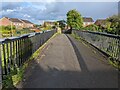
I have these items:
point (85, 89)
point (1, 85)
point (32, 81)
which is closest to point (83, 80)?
point (85, 89)

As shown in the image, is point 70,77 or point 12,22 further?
point 12,22

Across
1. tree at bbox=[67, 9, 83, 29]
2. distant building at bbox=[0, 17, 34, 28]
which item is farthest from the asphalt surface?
distant building at bbox=[0, 17, 34, 28]

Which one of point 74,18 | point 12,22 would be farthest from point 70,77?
point 12,22

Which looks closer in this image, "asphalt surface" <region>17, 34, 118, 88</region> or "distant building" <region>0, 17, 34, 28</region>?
"asphalt surface" <region>17, 34, 118, 88</region>

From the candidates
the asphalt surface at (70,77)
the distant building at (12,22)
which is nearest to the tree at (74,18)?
the distant building at (12,22)

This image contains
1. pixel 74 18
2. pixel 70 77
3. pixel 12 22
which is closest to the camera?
pixel 70 77

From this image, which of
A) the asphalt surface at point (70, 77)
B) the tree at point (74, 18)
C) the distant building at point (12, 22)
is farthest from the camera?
the distant building at point (12, 22)

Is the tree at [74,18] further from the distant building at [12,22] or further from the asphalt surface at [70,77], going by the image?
the asphalt surface at [70,77]

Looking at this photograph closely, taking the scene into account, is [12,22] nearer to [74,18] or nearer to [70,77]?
[74,18]

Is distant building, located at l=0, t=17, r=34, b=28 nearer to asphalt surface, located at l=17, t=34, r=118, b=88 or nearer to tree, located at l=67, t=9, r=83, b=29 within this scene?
tree, located at l=67, t=9, r=83, b=29

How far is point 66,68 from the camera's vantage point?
797cm

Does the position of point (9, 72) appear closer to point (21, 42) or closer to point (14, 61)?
point (14, 61)

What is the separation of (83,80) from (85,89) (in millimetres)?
830

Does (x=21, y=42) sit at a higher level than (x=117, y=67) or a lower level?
higher
